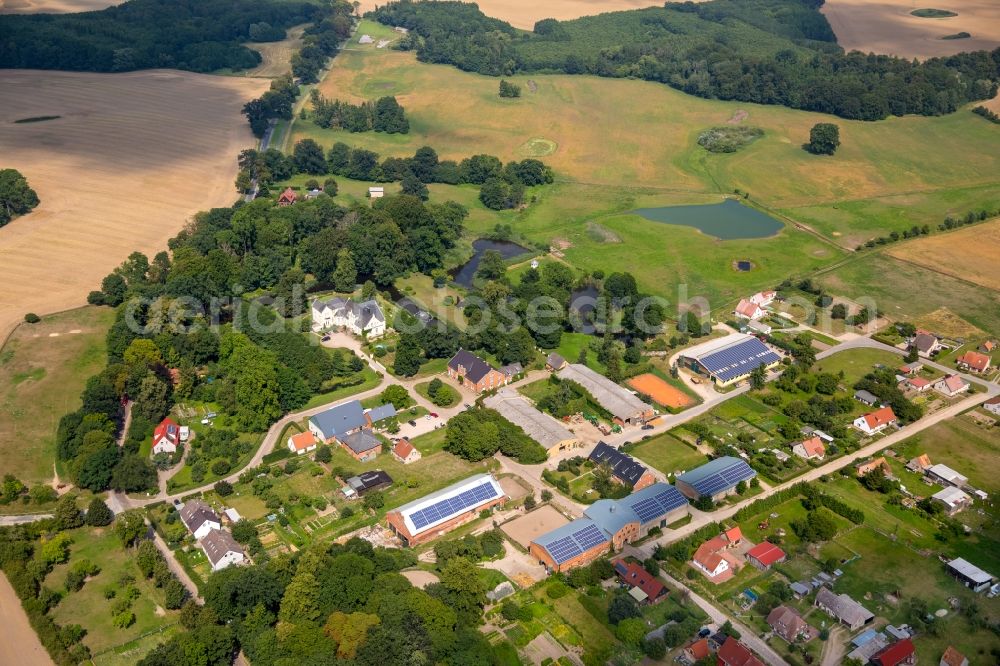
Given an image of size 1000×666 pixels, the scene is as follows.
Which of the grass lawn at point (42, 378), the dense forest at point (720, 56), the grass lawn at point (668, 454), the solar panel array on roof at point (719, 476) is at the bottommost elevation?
the grass lawn at point (668, 454)

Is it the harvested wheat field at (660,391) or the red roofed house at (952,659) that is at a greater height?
the harvested wheat field at (660,391)

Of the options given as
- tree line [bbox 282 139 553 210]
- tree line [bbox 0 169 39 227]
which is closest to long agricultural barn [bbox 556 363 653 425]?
tree line [bbox 282 139 553 210]

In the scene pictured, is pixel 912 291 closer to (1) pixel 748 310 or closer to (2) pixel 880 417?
(1) pixel 748 310

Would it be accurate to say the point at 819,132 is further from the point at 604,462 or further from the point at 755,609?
the point at 755,609

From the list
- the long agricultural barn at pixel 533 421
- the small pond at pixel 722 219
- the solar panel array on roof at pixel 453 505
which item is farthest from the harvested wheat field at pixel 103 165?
the small pond at pixel 722 219

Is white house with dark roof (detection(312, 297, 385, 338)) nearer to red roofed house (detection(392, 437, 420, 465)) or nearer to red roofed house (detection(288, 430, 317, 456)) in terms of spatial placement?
red roofed house (detection(288, 430, 317, 456))

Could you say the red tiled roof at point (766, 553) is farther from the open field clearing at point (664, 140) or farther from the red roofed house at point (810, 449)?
the open field clearing at point (664, 140)
